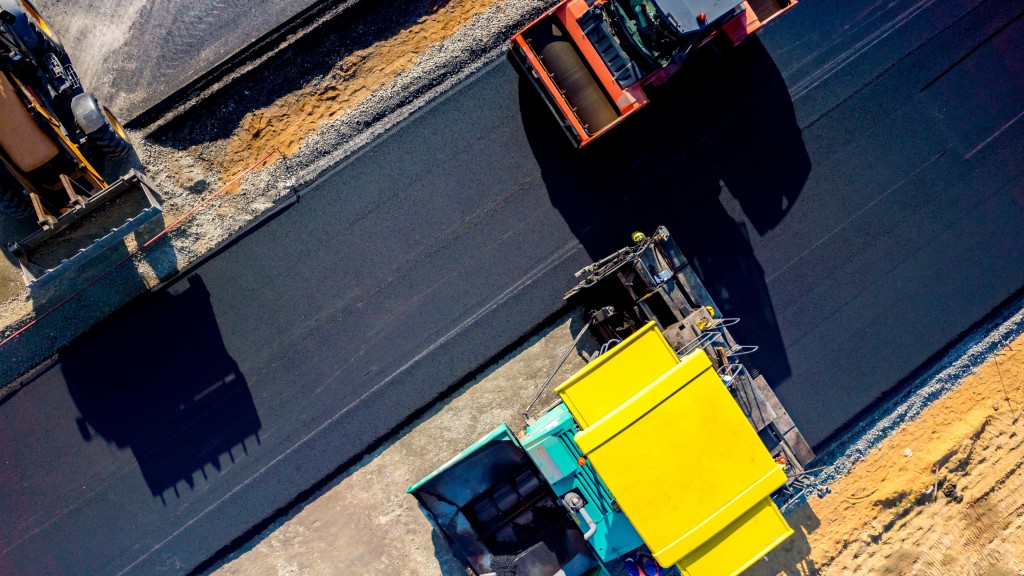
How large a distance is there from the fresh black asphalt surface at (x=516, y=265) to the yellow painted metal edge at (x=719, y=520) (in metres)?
Answer: 3.89

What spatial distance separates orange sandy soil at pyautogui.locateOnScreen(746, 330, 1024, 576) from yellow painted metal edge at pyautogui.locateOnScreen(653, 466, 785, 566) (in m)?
4.33

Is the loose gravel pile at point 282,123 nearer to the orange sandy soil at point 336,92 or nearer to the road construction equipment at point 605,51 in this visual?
the orange sandy soil at point 336,92

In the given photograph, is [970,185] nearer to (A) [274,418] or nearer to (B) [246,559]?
(A) [274,418]

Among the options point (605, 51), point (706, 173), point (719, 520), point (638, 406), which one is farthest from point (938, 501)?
point (605, 51)

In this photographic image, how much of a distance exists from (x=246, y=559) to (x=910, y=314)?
630 inches

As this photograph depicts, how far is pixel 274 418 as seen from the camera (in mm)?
13969

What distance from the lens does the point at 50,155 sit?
12.8 m

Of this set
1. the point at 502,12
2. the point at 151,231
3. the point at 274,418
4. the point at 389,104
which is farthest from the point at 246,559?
the point at 502,12

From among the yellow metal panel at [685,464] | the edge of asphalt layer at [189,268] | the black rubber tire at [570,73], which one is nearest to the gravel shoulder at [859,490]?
the yellow metal panel at [685,464]

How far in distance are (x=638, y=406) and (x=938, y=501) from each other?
355 inches

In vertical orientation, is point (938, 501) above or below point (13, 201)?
below

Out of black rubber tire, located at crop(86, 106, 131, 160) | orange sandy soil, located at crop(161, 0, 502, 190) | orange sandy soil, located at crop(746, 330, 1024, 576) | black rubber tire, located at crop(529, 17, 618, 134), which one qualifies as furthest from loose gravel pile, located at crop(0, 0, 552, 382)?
orange sandy soil, located at crop(746, 330, 1024, 576)

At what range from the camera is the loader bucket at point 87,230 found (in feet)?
41.0

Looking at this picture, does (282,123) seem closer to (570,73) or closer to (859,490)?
(570,73)
